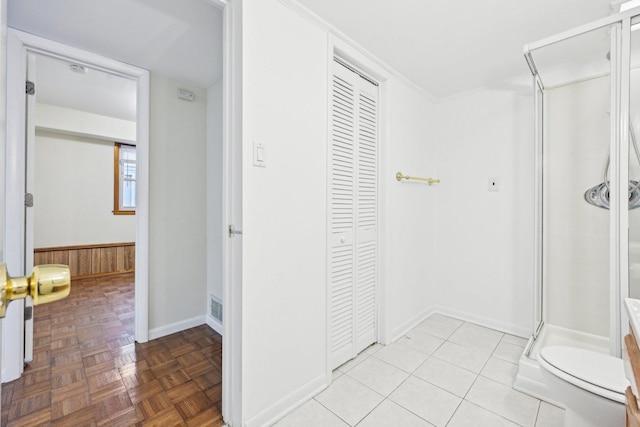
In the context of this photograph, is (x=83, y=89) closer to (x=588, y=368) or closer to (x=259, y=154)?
(x=259, y=154)

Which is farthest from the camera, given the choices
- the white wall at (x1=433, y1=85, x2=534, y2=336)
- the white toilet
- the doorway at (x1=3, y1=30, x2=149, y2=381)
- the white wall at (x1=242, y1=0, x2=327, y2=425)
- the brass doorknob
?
the white wall at (x1=433, y1=85, x2=534, y2=336)

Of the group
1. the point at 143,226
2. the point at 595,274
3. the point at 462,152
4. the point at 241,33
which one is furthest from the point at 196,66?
the point at 595,274

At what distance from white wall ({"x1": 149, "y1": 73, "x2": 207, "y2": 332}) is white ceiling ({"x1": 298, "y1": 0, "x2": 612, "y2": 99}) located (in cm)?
150

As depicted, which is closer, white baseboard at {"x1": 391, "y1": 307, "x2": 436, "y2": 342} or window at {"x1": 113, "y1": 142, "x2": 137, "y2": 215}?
white baseboard at {"x1": 391, "y1": 307, "x2": 436, "y2": 342}

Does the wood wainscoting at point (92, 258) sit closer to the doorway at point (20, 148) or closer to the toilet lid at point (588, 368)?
the doorway at point (20, 148)

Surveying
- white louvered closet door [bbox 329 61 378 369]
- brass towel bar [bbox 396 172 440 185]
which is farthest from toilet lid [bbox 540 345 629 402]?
brass towel bar [bbox 396 172 440 185]

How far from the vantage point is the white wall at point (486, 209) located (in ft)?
7.91

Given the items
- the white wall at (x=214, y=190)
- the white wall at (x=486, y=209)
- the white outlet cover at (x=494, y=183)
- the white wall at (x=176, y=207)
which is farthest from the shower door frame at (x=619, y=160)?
the white wall at (x=176, y=207)

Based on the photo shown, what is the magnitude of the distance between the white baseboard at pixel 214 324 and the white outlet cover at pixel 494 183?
A: 106 inches

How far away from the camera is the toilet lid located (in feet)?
3.84

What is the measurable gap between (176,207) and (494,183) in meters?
2.82

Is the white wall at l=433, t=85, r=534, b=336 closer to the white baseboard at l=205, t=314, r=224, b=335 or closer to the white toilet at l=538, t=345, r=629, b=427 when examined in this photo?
the white toilet at l=538, t=345, r=629, b=427

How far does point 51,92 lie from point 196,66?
85.5 inches

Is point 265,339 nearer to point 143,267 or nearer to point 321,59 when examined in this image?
point 143,267
